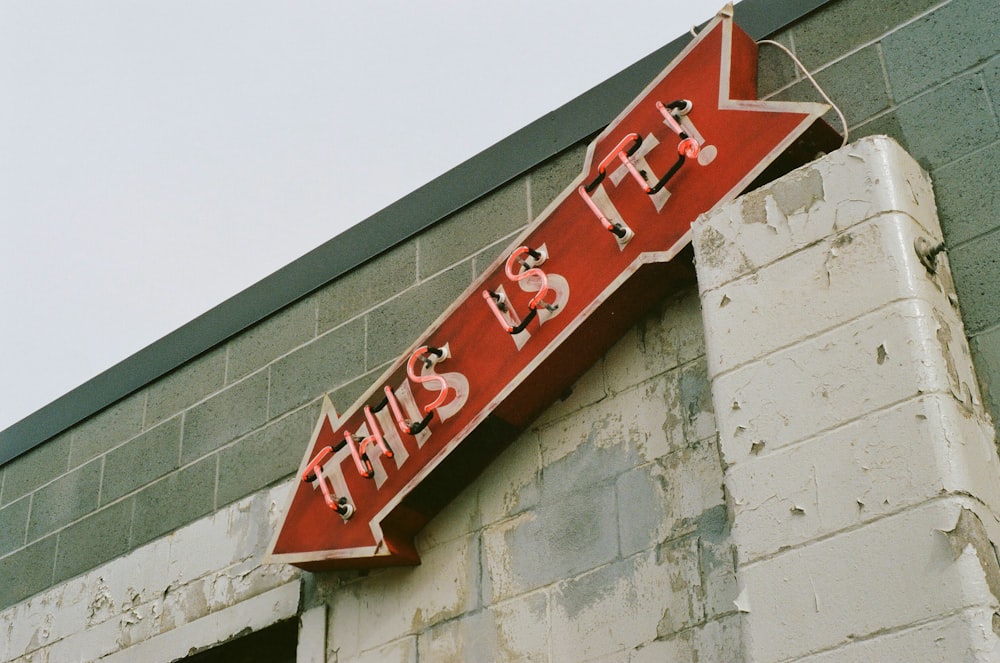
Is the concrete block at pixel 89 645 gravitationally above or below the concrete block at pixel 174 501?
below

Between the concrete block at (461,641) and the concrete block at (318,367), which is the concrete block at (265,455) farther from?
the concrete block at (461,641)

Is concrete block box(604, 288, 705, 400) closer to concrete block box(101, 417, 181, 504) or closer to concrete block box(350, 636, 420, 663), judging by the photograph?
concrete block box(350, 636, 420, 663)

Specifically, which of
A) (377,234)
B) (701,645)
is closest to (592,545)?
(701,645)

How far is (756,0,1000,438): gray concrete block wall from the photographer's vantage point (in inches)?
144

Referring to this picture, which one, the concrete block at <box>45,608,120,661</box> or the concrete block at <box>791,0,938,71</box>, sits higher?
the concrete block at <box>791,0,938,71</box>

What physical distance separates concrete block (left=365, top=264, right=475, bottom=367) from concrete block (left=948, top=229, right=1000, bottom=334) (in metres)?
1.96

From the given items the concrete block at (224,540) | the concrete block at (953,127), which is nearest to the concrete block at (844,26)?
the concrete block at (953,127)

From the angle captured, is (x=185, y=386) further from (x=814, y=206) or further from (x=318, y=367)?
(x=814, y=206)

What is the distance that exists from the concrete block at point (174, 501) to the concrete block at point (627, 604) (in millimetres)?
1981

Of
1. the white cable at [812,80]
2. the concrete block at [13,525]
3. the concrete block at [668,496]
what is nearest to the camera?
the concrete block at [668,496]

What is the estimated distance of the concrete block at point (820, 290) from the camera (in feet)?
11.3

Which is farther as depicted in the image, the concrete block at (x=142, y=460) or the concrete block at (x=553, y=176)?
the concrete block at (x=142, y=460)

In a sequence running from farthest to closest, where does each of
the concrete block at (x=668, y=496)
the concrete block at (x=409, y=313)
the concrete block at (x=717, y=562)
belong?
the concrete block at (x=409, y=313) < the concrete block at (x=668, y=496) < the concrete block at (x=717, y=562)

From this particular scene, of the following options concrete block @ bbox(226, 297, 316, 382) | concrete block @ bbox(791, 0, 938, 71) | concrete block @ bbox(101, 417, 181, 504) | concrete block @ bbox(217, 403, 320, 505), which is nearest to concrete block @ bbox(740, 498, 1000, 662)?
concrete block @ bbox(791, 0, 938, 71)
